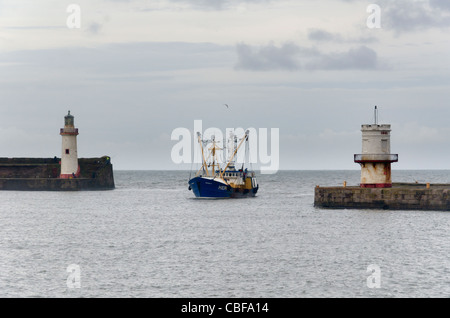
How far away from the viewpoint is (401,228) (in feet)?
201

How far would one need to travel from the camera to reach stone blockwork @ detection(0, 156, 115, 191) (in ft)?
413

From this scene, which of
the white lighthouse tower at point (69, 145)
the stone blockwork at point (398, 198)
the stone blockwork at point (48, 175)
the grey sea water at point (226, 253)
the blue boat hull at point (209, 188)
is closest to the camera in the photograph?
the grey sea water at point (226, 253)

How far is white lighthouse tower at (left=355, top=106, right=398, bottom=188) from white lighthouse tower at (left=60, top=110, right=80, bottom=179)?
→ 2364 inches

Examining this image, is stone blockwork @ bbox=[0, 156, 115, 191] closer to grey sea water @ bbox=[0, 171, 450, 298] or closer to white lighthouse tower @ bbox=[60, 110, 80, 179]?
white lighthouse tower @ bbox=[60, 110, 80, 179]

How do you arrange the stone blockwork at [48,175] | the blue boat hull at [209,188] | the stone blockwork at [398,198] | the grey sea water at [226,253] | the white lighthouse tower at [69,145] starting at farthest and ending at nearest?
the stone blockwork at [48,175]
the white lighthouse tower at [69,145]
the blue boat hull at [209,188]
the stone blockwork at [398,198]
the grey sea water at [226,253]

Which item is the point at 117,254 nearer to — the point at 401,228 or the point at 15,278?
the point at 15,278

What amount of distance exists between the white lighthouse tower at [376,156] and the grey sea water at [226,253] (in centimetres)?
373

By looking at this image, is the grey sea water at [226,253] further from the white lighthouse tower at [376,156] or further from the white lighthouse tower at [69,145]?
the white lighthouse tower at [69,145]

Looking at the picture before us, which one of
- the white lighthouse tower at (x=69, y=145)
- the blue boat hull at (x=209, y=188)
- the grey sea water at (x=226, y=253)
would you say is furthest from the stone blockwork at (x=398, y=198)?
the white lighthouse tower at (x=69, y=145)

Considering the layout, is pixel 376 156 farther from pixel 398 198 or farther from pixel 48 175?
pixel 48 175

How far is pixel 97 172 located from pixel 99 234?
7192cm

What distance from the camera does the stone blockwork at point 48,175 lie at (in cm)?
12575

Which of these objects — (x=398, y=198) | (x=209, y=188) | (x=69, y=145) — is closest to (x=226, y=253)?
(x=398, y=198)
